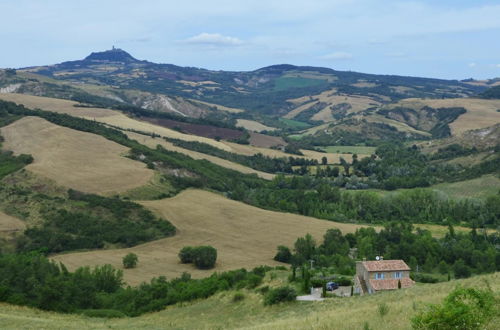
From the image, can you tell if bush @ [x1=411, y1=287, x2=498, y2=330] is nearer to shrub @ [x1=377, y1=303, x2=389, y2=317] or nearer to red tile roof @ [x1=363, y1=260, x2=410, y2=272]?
shrub @ [x1=377, y1=303, x2=389, y2=317]

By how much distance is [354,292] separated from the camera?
68.6 meters

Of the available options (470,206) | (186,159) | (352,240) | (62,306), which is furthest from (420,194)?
(62,306)

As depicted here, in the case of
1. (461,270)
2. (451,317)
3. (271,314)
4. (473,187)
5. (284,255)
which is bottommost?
(473,187)

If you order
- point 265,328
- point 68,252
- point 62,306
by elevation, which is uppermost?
point 265,328

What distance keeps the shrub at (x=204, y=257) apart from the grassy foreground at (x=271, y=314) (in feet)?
93.4

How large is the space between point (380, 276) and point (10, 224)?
2959 inches

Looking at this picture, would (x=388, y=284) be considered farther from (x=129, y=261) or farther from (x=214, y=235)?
(x=214, y=235)

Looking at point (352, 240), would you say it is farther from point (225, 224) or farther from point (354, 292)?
point (354, 292)

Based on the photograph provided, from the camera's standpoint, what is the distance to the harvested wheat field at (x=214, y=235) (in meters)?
102

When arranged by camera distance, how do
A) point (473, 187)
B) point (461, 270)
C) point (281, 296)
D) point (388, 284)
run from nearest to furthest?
point (281, 296) → point (388, 284) → point (461, 270) → point (473, 187)

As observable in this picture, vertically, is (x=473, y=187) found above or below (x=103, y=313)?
below

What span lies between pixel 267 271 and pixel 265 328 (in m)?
49.8

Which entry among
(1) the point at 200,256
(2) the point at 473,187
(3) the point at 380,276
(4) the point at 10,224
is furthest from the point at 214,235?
(2) the point at 473,187

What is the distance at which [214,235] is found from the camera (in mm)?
120938
